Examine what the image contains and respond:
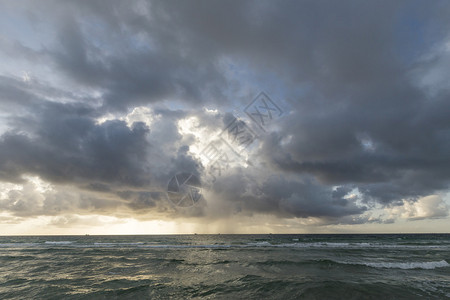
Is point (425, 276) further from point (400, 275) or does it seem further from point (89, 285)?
point (89, 285)

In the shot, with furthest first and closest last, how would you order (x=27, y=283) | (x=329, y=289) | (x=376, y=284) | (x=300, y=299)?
(x=27, y=283)
(x=376, y=284)
(x=329, y=289)
(x=300, y=299)

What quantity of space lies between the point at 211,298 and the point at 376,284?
39.0ft

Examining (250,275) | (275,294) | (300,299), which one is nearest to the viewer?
(300,299)

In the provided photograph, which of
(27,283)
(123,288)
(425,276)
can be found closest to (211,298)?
(123,288)

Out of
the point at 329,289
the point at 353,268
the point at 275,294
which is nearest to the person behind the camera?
the point at 275,294

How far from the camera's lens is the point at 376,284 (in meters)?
16.2

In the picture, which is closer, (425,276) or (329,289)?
(329,289)

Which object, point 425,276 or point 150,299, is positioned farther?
point 425,276

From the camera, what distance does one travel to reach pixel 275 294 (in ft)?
45.1

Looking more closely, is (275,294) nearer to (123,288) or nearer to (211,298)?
(211,298)

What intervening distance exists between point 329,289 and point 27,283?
21886mm


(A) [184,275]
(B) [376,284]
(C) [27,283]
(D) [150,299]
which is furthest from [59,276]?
(B) [376,284]

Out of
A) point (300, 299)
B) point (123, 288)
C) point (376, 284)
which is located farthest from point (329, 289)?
point (123, 288)

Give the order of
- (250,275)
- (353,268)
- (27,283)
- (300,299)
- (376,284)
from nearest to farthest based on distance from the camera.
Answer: (300,299), (376,284), (27,283), (250,275), (353,268)
